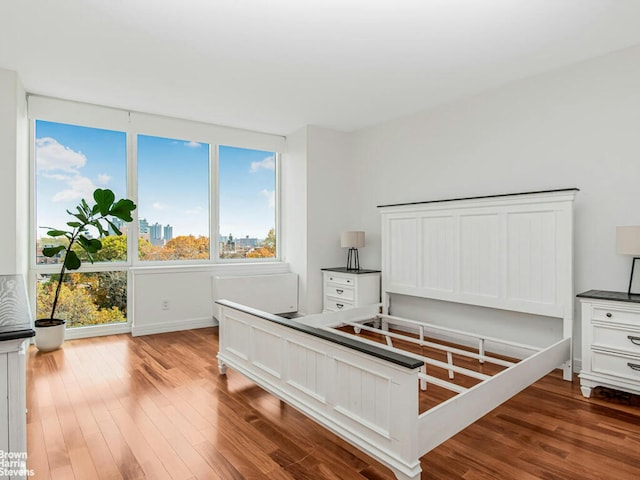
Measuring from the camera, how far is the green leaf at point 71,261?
407cm

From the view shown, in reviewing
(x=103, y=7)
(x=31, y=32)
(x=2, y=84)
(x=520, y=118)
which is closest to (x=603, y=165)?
(x=520, y=118)

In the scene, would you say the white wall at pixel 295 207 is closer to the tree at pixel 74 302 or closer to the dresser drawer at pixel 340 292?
the dresser drawer at pixel 340 292

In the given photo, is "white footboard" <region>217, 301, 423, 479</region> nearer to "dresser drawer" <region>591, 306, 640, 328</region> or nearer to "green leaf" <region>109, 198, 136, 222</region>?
"dresser drawer" <region>591, 306, 640, 328</region>

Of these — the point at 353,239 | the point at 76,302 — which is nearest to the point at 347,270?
the point at 353,239

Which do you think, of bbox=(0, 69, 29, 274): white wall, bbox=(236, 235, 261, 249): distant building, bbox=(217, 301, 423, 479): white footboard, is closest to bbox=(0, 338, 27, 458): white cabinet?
bbox=(217, 301, 423, 479): white footboard

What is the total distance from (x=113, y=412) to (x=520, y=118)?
13.8 feet

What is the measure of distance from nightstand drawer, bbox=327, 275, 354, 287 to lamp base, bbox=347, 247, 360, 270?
0.28 meters

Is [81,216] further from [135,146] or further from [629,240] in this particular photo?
[629,240]

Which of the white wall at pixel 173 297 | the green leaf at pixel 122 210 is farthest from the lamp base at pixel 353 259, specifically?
the green leaf at pixel 122 210

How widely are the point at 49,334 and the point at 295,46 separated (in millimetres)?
3673

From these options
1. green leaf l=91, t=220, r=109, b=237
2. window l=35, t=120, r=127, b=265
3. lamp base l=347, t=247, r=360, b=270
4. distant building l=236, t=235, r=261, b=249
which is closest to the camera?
green leaf l=91, t=220, r=109, b=237

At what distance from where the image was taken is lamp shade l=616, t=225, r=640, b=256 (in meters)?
2.73

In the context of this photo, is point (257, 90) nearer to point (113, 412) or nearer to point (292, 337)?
point (292, 337)

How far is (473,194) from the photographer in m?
4.14
